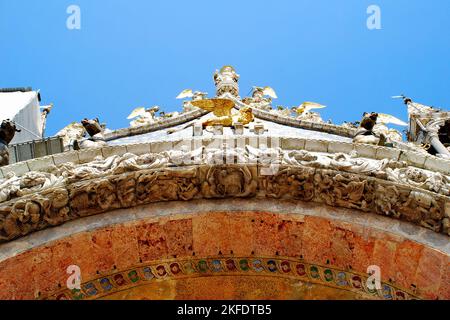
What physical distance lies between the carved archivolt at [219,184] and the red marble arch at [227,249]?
1.41 ft

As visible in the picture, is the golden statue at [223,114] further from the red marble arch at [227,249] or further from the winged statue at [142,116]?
the red marble arch at [227,249]

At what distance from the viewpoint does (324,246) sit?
998cm

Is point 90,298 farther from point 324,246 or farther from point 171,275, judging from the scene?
point 324,246

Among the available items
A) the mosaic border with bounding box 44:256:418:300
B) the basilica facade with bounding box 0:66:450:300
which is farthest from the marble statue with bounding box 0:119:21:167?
the mosaic border with bounding box 44:256:418:300

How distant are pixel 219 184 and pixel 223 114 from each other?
14.2 ft

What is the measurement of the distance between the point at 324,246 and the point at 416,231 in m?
1.40

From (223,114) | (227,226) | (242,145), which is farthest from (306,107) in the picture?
(227,226)

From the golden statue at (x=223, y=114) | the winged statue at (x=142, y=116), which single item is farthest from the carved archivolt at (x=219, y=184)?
the winged statue at (x=142, y=116)

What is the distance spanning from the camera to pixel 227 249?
1028 centimetres

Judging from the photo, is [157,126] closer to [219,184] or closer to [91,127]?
[91,127]

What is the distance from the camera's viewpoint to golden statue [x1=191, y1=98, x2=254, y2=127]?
1423 cm

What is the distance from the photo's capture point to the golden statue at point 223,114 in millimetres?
14234

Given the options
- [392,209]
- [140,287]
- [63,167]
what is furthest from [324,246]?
[63,167]

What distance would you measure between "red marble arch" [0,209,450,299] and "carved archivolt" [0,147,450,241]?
16.9 inches
